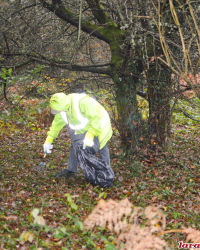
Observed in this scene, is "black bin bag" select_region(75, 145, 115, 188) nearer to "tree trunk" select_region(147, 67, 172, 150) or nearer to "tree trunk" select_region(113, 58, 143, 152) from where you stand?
"tree trunk" select_region(113, 58, 143, 152)

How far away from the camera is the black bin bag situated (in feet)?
14.9

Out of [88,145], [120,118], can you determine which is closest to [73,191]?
[88,145]

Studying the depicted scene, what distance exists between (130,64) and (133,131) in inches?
64.9

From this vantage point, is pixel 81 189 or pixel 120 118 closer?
pixel 81 189

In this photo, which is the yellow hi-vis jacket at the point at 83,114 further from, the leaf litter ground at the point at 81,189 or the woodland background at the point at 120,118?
the leaf litter ground at the point at 81,189

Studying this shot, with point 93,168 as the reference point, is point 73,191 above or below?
below

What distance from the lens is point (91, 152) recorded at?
15.3 ft

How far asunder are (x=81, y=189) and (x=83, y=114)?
1.35 metres

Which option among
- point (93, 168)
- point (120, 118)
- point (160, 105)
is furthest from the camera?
point (120, 118)

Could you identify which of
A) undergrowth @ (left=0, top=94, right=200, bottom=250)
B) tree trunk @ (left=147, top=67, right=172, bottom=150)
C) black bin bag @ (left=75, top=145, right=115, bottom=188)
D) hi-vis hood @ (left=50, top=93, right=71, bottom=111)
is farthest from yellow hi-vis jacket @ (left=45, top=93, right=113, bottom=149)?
tree trunk @ (left=147, top=67, right=172, bottom=150)

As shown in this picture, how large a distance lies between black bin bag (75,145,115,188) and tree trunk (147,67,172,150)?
210cm

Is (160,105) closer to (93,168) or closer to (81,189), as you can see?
(93,168)

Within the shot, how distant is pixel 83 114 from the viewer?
175 inches

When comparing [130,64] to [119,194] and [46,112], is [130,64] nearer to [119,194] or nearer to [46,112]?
[119,194]
